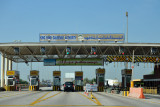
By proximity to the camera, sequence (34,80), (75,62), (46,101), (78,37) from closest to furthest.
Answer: (46,101) < (78,37) < (75,62) < (34,80)

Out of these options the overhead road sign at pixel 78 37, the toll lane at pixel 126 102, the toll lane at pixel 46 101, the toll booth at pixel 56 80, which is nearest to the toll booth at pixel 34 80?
the toll booth at pixel 56 80

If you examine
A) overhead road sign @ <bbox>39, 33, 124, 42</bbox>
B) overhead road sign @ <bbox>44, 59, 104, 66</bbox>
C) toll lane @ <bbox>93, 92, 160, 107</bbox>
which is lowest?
toll lane @ <bbox>93, 92, 160, 107</bbox>

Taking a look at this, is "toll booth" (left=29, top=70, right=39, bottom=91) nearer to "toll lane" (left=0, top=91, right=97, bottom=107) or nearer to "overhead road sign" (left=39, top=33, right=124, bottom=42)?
"overhead road sign" (left=39, top=33, right=124, bottom=42)

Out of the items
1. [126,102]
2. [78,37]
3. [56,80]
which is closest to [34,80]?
[56,80]

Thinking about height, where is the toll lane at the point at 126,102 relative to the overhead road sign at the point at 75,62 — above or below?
below

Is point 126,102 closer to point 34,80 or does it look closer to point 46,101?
point 46,101

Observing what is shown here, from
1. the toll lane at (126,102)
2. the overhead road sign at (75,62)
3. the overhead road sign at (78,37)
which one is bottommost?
the toll lane at (126,102)

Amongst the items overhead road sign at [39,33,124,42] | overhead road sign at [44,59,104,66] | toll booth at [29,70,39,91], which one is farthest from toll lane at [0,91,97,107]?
toll booth at [29,70,39,91]

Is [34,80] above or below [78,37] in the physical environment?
below

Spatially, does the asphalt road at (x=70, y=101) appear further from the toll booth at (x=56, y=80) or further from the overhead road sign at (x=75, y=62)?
the toll booth at (x=56, y=80)

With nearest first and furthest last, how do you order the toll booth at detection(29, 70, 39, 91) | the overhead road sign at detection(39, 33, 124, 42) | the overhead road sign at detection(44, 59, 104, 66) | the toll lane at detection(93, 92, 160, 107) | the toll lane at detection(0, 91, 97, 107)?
1. the toll lane at detection(0, 91, 97, 107)
2. the toll lane at detection(93, 92, 160, 107)
3. the overhead road sign at detection(39, 33, 124, 42)
4. the overhead road sign at detection(44, 59, 104, 66)
5. the toll booth at detection(29, 70, 39, 91)

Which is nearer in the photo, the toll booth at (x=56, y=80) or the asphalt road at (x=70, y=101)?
the asphalt road at (x=70, y=101)

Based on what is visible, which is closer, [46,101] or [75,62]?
[46,101]

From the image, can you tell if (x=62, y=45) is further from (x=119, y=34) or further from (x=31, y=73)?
(x=31, y=73)
